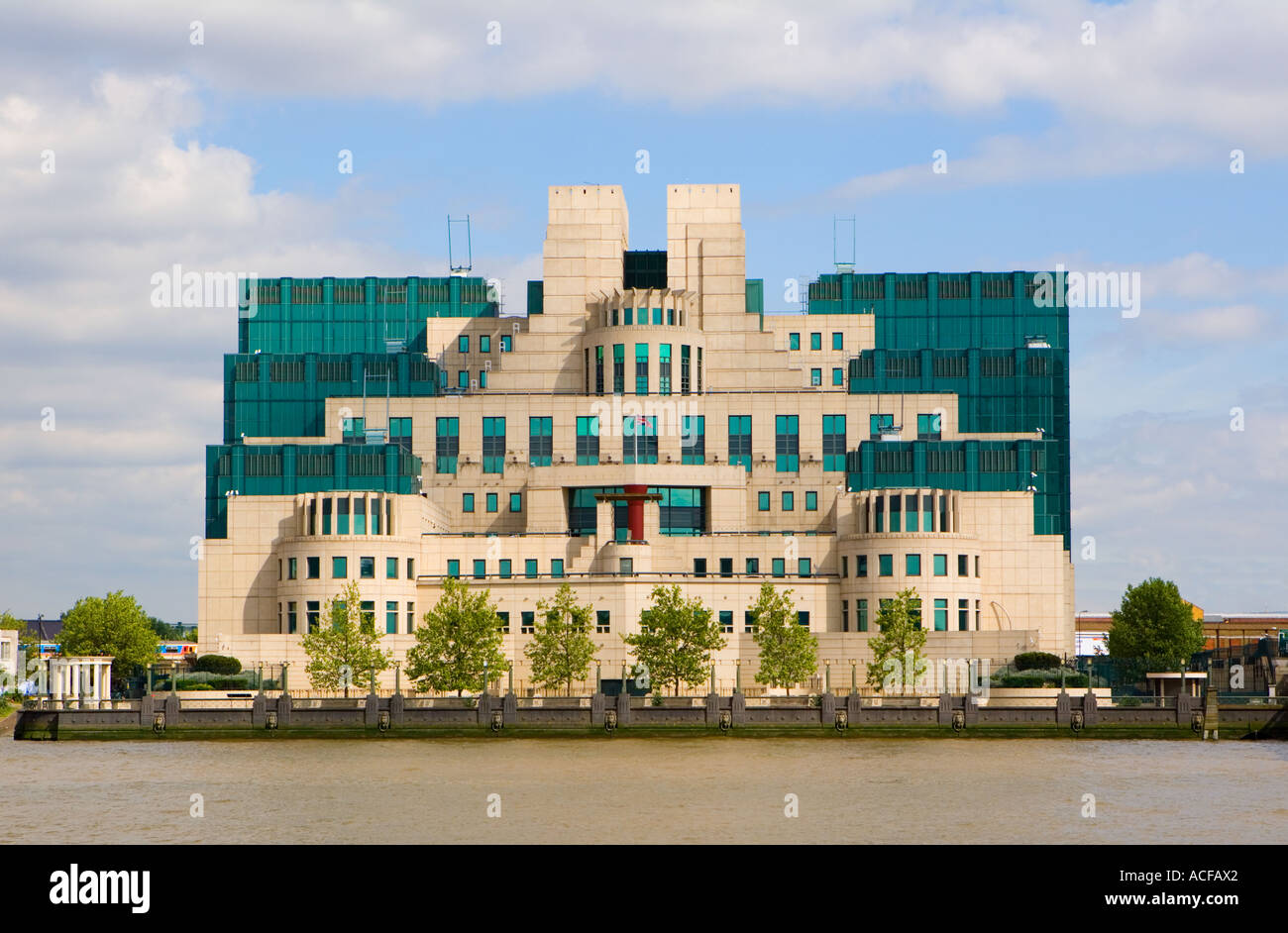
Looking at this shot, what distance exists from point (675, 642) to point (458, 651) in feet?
54.1

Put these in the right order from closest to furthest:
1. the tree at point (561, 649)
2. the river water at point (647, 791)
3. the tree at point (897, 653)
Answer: the river water at point (647, 791)
the tree at point (561, 649)
the tree at point (897, 653)

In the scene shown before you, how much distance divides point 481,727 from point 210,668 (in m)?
28.6

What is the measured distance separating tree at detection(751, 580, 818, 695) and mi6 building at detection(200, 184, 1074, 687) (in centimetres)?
632

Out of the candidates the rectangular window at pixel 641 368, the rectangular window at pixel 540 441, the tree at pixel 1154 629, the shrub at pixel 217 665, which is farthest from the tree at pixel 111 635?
the tree at pixel 1154 629

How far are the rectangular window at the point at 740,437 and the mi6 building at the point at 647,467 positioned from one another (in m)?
0.38

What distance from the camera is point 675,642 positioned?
453ft

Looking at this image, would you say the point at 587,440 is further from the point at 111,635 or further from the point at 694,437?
the point at 111,635

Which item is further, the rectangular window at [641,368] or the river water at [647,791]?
the rectangular window at [641,368]

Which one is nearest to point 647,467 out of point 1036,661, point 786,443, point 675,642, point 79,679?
point 786,443

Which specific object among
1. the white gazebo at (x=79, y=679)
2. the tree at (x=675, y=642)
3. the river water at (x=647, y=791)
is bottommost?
the river water at (x=647, y=791)

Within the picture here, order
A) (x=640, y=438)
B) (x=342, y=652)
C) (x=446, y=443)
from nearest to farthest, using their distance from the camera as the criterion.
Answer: (x=342, y=652)
(x=640, y=438)
(x=446, y=443)

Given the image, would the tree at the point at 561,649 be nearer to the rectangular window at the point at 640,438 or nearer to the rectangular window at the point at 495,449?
the rectangular window at the point at 640,438

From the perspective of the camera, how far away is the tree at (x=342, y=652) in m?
136

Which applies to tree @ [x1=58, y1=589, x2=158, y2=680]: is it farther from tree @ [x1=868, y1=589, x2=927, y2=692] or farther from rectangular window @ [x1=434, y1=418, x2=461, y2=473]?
tree @ [x1=868, y1=589, x2=927, y2=692]
